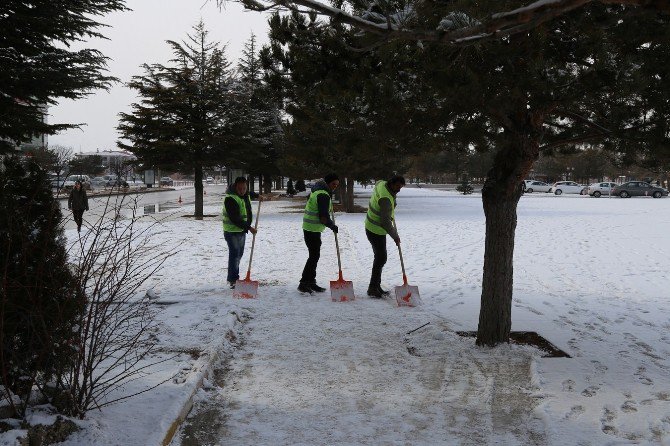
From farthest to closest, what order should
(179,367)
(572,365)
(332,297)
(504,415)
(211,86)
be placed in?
(211,86) → (332,297) → (572,365) → (179,367) → (504,415)

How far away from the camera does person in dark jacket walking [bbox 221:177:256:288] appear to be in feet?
28.3

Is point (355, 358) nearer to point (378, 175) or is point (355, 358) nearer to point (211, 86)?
point (211, 86)

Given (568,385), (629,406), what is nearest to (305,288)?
(568,385)

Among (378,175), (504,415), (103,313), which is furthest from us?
(378,175)

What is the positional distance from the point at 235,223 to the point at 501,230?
4.36 metres

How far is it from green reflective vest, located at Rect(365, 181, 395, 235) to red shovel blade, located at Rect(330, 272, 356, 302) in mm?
909

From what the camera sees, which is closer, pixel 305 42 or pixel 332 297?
pixel 305 42

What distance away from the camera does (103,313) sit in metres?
3.56

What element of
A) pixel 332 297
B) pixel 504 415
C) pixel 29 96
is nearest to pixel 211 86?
pixel 29 96

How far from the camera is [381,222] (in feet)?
26.5

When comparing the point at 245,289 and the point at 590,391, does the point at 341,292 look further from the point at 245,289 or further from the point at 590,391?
the point at 590,391

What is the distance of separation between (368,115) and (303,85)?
2.46 ft

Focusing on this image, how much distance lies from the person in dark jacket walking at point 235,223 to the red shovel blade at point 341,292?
65.3 inches

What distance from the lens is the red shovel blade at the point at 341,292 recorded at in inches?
315
